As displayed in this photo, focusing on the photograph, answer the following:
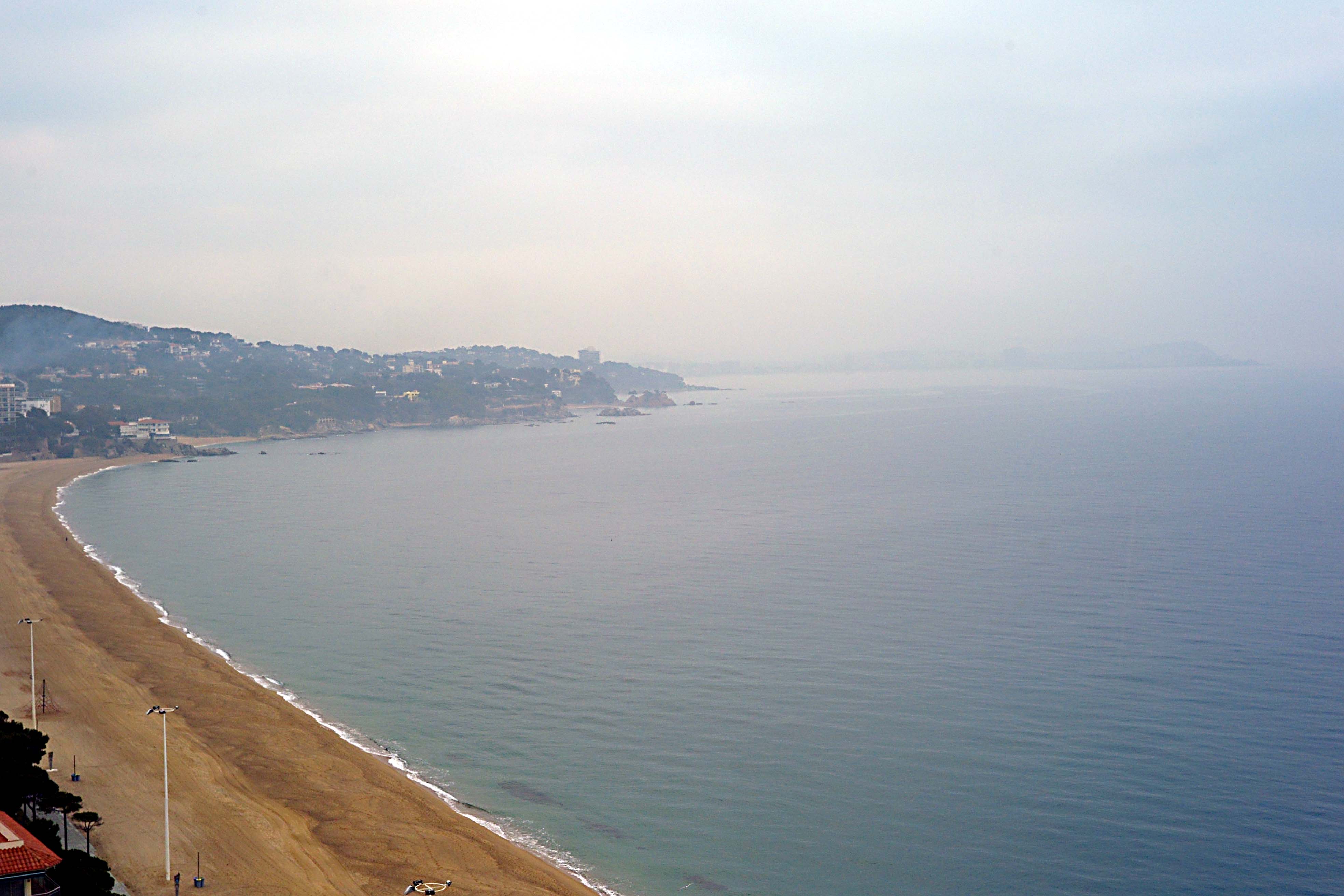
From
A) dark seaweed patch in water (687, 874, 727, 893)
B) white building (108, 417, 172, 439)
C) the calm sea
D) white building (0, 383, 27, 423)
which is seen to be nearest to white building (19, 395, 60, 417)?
white building (0, 383, 27, 423)

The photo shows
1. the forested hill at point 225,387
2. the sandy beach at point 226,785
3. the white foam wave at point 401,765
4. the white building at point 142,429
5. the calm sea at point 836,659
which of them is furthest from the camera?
the forested hill at point 225,387

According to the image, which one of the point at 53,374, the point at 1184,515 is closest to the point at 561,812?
the point at 1184,515

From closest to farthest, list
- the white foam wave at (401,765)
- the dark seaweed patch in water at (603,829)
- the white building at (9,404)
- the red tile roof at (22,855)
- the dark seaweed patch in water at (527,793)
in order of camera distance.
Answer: the red tile roof at (22,855) < the white foam wave at (401,765) < the dark seaweed patch in water at (603,829) < the dark seaweed patch in water at (527,793) < the white building at (9,404)

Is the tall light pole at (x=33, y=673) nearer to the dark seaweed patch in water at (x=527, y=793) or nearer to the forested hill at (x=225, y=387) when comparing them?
the dark seaweed patch in water at (x=527, y=793)

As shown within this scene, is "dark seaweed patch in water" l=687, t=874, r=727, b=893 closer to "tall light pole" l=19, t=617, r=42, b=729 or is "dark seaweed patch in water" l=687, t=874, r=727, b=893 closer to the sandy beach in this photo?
the sandy beach

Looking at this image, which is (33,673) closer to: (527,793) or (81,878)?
(81,878)

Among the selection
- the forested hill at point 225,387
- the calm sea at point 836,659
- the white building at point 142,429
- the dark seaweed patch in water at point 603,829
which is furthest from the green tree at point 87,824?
the forested hill at point 225,387

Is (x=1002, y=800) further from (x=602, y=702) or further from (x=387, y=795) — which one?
(x=387, y=795)
